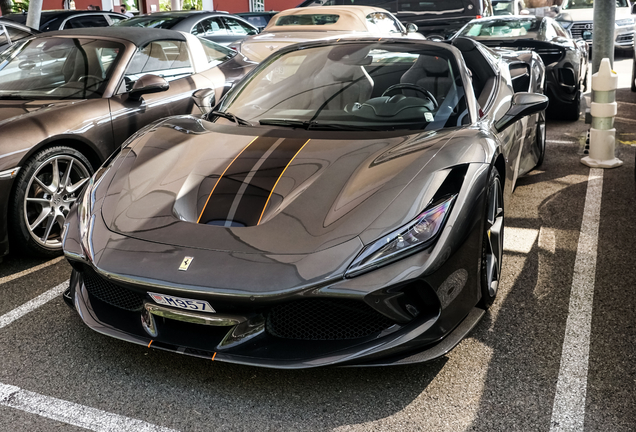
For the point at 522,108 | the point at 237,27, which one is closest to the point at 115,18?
the point at 237,27

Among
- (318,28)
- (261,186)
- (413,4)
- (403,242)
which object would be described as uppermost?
(413,4)

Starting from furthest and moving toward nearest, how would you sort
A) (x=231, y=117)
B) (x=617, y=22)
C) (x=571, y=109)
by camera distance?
(x=617, y=22), (x=571, y=109), (x=231, y=117)

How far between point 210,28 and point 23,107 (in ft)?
23.5

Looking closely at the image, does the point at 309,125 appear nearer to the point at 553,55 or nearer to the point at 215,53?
the point at 215,53

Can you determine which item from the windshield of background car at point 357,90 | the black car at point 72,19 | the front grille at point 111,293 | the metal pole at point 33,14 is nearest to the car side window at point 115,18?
the black car at point 72,19

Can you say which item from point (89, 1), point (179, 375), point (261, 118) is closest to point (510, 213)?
point (261, 118)

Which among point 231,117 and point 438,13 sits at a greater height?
point 438,13

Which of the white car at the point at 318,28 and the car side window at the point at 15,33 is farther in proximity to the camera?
the white car at the point at 318,28

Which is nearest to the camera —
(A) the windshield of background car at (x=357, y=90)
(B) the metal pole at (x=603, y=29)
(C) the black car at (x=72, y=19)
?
(A) the windshield of background car at (x=357, y=90)

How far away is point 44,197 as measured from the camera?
3842mm

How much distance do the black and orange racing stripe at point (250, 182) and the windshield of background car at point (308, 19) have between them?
21.1 ft

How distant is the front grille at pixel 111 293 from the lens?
2553mm

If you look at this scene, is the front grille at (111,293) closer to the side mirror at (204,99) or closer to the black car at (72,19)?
the side mirror at (204,99)

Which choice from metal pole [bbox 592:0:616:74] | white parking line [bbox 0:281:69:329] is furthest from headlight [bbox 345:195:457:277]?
metal pole [bbox 592:0:616:74]
